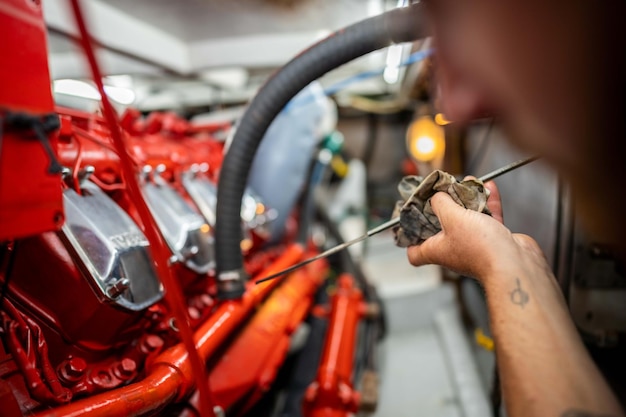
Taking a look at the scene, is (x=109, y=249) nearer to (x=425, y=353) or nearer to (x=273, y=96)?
(x=273, y=96)

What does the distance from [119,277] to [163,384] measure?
312mm

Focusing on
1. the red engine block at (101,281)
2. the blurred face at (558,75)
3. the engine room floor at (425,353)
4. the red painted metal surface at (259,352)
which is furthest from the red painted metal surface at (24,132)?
the engine room floor at (425,353)

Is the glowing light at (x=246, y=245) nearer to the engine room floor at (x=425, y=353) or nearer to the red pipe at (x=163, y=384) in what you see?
the red pipe at (x=163, y=384)

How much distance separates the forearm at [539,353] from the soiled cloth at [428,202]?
19 cm

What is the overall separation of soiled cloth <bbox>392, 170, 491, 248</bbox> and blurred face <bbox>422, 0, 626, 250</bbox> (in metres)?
0.24

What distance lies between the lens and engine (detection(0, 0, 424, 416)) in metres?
0.72

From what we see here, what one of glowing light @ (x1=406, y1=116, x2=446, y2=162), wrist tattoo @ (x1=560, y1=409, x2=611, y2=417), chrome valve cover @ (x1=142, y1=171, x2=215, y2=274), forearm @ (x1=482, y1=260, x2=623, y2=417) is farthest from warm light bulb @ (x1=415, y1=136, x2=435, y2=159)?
wrist tattoo @ (x1=560, y1=409, x2=611, y2=417)

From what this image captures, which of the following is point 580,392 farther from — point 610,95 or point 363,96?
point 363,96

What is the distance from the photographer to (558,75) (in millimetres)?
532

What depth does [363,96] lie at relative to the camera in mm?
4527

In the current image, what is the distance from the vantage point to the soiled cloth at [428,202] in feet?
2.80

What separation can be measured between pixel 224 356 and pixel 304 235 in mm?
1399

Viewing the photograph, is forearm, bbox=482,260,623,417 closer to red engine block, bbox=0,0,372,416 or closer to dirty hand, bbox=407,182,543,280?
dirty hand, bbox=407,182,543,280

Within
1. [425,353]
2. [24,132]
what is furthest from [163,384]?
[425,353]
